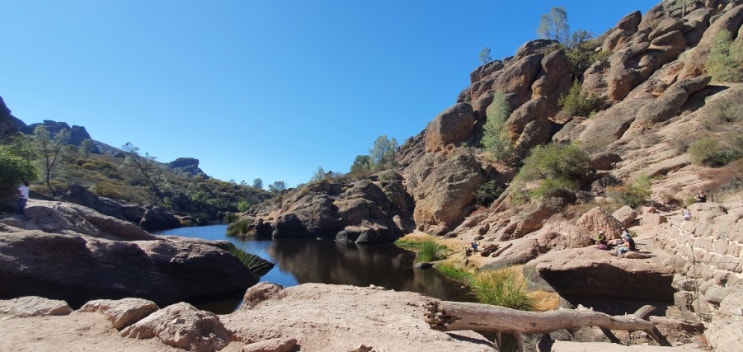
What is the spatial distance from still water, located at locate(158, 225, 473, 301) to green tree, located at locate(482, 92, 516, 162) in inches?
777

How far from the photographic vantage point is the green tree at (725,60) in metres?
30.9

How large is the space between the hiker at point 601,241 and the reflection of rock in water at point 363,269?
20.4 ft

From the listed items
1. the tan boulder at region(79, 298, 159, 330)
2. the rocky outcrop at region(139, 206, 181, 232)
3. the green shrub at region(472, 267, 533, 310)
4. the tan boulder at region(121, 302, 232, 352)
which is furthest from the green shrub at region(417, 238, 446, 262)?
the rocky outcrop at region(139, 206, 181, 232)

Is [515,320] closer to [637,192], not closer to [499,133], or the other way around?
[637,192]

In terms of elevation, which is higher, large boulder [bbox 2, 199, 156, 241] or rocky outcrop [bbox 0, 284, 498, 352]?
large boulder [bbox 2, 199, 156, 241]

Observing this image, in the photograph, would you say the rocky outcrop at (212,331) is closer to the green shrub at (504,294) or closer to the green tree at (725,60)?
the green shrub at (504,294)

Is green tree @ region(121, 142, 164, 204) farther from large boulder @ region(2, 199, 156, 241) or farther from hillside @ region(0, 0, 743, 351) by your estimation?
large boulder @ region(2, 199, 156, 241)

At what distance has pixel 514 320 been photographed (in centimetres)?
782

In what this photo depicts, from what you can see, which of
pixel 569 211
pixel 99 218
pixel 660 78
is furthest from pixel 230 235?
pixel 660 78

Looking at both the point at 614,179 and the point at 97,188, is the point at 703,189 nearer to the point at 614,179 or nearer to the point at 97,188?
the point at 614,179

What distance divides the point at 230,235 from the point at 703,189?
53107 millimetres

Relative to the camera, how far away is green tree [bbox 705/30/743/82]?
102 feet

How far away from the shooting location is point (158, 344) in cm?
607

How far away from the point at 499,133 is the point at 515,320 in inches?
1724
